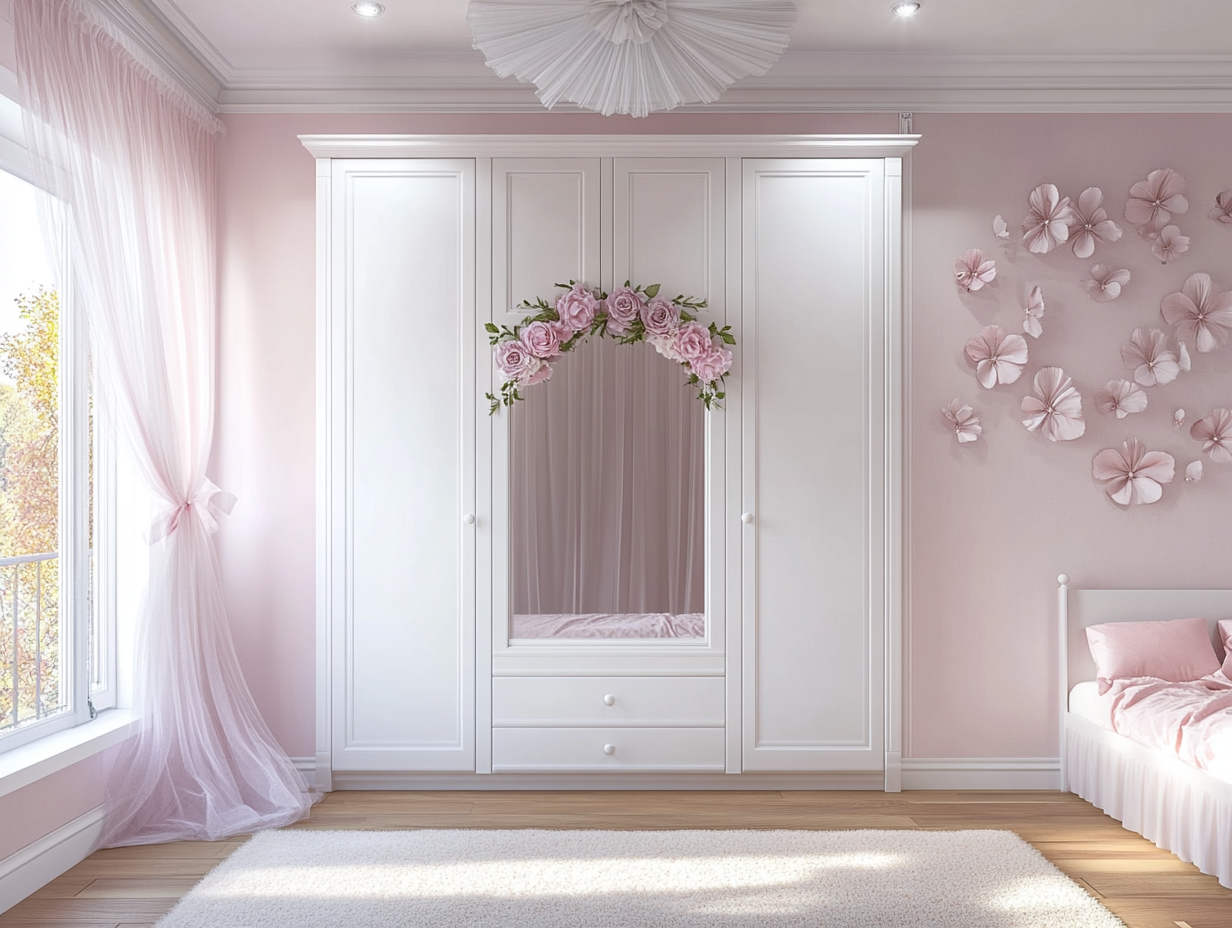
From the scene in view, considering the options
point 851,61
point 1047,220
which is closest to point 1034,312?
point 1047,220

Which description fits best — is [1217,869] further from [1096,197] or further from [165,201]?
[165,201]

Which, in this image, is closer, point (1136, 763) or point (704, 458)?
point (1136, 763)

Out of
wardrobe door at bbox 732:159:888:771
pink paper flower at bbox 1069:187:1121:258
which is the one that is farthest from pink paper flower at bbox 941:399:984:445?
pink paper flower at bbox 1069:187:1121:258

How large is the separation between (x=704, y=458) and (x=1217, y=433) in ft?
6.62

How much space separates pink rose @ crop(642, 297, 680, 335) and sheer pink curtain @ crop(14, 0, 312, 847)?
1.64m

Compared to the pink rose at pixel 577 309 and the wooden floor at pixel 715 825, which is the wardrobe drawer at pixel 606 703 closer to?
the wooden floor at pixel 715 825

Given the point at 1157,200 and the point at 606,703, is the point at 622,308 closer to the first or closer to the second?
the point at 606,703

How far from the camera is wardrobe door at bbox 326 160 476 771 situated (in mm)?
3184

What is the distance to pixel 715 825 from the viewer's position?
2.91 metres

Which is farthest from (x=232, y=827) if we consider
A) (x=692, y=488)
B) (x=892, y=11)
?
(x=892, y=11)

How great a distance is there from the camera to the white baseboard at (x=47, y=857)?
2.33 metres

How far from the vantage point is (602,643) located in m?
3.16

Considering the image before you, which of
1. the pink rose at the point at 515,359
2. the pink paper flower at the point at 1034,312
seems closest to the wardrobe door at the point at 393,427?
the pink rose at the point at 515,359

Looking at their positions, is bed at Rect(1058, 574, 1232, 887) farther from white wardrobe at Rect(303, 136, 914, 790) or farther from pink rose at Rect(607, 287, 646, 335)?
pink rose at Rect(607, 287, 646, 335)
